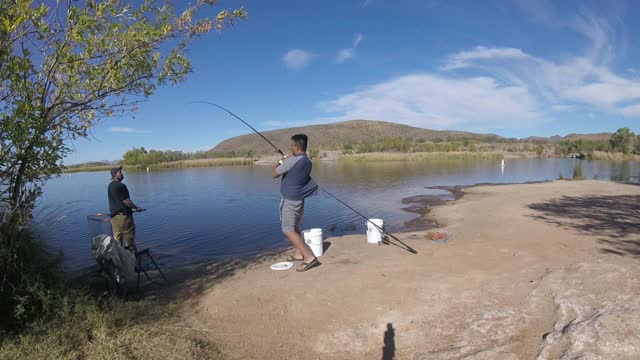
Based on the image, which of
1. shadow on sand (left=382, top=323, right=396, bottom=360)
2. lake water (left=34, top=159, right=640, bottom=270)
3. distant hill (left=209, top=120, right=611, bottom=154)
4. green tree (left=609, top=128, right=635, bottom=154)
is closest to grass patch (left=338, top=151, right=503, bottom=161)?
green tree (left=609, top=128, right=635, bottom=154)

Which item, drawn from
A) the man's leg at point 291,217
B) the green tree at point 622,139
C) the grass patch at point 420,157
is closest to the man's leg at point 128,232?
the man's leg at point 291,217

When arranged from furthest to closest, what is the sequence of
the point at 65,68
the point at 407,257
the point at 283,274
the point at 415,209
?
the point at 415,209
the point at 407,257
the point at 283,274
the point at 65,68

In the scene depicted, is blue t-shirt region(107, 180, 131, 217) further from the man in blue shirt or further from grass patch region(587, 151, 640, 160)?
grass patch region(587, 151, 640, 160)

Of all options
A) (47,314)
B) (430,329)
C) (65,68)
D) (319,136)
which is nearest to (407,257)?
(430,329)

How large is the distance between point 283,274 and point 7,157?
407 centimetres

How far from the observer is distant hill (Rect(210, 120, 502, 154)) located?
5401 inches

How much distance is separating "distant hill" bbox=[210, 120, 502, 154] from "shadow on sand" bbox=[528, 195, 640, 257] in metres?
118

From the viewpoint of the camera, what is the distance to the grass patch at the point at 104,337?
3.49m

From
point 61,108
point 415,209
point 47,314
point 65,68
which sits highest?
point 65,68

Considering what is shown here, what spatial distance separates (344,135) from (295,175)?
5393 inches

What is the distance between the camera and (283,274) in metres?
6.46

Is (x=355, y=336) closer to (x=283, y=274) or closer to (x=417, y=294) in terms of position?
(x=417, y=294)

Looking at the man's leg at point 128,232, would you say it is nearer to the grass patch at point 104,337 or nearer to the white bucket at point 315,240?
the grass patch at point 104,337

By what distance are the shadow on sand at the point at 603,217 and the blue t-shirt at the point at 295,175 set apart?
18.7 feet
